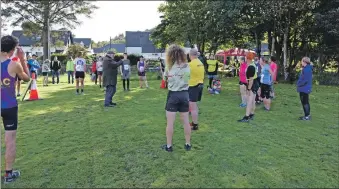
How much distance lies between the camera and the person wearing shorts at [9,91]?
4438mm

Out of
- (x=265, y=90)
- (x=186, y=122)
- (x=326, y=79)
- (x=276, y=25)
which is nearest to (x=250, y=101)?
(x=265, y=90)

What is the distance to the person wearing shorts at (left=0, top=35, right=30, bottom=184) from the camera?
4.44 meters

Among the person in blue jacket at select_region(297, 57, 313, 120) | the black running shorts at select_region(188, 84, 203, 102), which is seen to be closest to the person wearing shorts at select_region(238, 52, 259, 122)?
the person in blue jacket at select_region(297, 57, 313, 120)

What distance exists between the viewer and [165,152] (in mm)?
5820

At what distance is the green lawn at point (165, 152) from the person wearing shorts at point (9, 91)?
1.27 ft

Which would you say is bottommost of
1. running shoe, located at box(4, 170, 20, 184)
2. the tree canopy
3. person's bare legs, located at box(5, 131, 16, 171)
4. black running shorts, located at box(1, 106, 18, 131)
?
running shoe, located at box(4, 170, 20, 184)

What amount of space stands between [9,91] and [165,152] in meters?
2.73

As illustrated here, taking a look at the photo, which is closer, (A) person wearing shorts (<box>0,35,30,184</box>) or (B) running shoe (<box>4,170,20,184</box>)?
(A) person wearing shorts (<box>0,35,30,184</box>)

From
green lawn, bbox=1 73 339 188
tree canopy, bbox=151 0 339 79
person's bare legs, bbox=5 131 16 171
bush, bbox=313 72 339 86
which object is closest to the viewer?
person's bare legs, bbox=5 131 16 171

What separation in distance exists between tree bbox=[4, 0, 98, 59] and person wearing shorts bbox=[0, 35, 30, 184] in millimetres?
35641

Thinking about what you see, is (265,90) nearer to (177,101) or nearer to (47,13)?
(177,101)

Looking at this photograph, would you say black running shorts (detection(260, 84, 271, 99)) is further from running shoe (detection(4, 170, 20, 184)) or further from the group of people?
running shoe (detection(4, 170, 20, 184))

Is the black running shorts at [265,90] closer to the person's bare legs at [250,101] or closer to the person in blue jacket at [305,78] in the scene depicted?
the person in blue jacket at [305,78]

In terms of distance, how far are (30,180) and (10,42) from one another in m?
1.94
